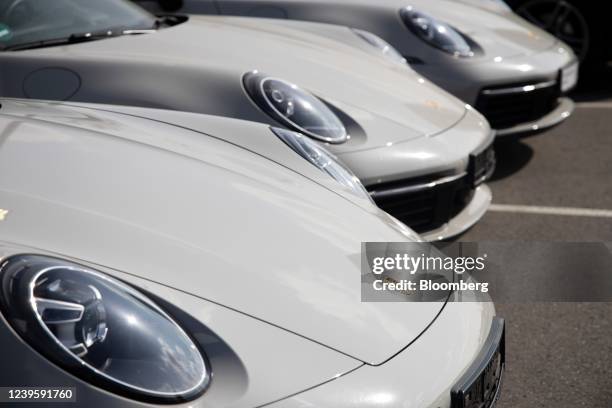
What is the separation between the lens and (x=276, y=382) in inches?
68.5

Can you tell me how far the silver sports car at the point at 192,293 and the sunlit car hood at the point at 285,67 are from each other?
1106 mm

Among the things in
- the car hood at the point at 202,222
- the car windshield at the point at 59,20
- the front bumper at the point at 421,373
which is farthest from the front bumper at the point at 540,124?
the front bumper at the point at 421,373

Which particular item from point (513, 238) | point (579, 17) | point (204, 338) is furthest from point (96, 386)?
point (579, 17)

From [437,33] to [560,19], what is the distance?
8.60 feet

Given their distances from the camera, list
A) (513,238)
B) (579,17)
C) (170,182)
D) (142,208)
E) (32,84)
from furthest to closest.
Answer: (579,17) < (513,238) < (32,84) < (170,182) < (142,208)

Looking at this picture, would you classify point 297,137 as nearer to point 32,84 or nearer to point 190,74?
point 190,74

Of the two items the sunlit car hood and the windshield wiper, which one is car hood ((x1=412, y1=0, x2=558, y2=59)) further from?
the windshield wiper

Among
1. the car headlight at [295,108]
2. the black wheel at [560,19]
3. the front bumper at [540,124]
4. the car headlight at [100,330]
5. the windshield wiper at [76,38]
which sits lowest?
the black wheel at [560,19]

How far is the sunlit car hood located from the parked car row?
0.01 m

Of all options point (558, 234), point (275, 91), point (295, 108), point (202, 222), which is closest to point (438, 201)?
point (295, 108)

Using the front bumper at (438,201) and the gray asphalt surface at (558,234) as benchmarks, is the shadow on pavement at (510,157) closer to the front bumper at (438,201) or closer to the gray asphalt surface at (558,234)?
the gray asphalt surface at (558,234)

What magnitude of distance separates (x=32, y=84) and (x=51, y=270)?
1982mm

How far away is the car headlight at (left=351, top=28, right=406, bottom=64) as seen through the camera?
4824 mm

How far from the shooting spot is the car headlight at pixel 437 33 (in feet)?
17.1
